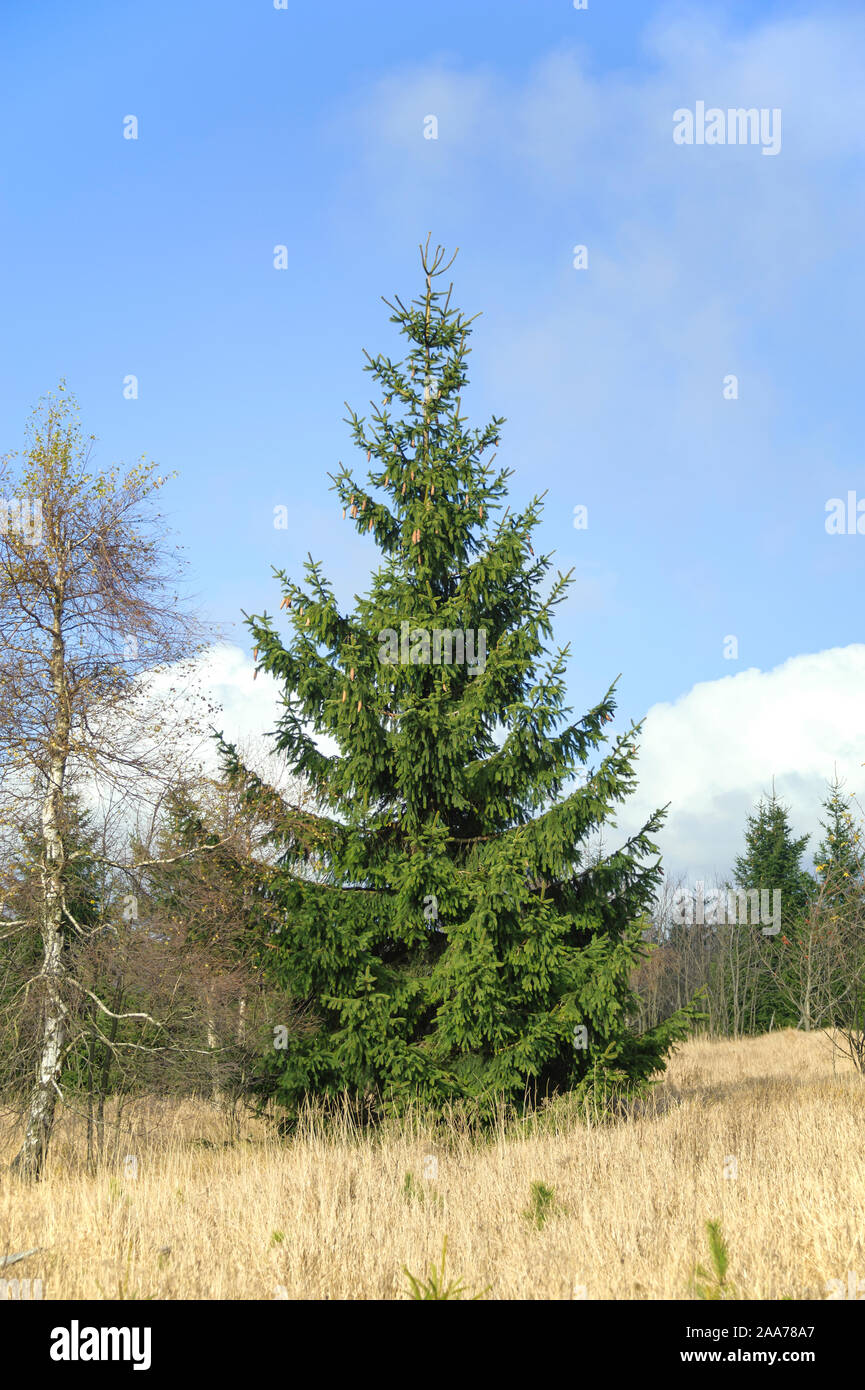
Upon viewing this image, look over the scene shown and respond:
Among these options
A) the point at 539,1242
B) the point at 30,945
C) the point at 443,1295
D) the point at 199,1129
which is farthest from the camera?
the point at 199,1129

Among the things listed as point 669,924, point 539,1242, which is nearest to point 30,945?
point 539,1242

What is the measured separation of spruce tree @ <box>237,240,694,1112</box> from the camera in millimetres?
10695

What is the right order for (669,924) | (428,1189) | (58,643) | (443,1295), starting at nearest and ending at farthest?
1. (443,1295)
2. (428,1189)
3. (58,643)
4. (669,924)

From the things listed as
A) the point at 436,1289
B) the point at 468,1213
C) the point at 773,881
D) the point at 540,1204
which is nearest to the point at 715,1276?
the point at 436,1289

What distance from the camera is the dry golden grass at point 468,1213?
18.2ft

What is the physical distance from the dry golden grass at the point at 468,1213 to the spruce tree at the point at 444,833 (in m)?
1.02

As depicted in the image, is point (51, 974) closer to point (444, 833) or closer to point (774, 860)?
point (444, 833)

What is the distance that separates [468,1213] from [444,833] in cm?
472

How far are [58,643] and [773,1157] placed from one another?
33.4 feet

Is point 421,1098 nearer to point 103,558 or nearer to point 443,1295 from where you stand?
point 443,1295

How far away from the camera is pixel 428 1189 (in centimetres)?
789

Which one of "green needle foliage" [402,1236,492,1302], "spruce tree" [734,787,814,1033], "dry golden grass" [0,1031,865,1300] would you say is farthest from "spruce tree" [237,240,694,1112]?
"spruce tree" [734,787,814,1033]

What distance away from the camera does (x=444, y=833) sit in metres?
11.2

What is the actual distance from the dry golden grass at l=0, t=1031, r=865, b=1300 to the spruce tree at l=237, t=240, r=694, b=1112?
102 cm
